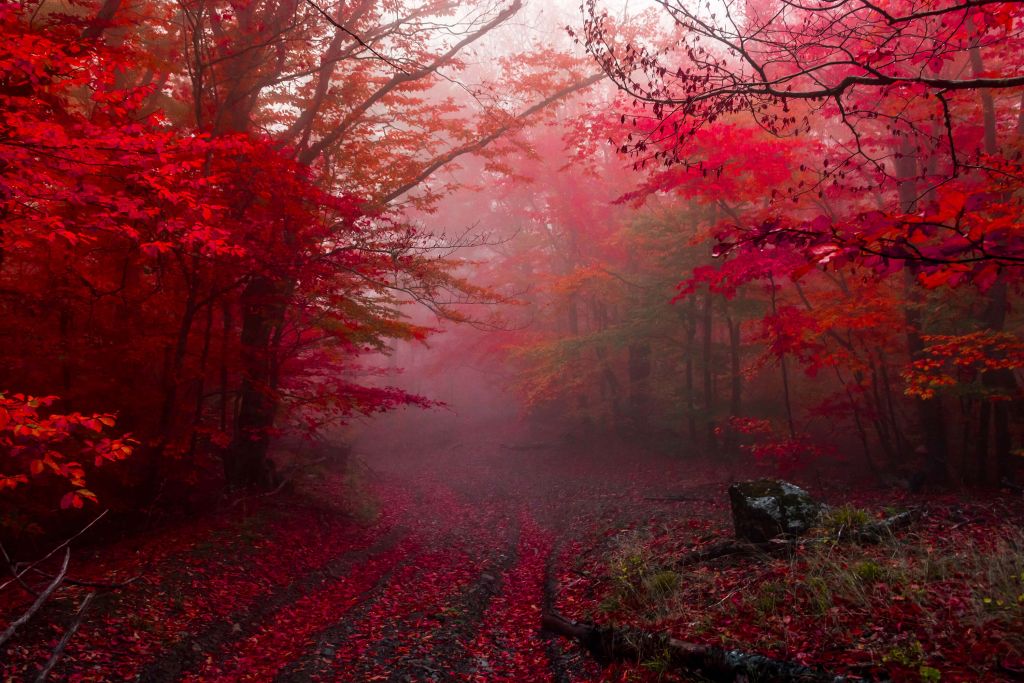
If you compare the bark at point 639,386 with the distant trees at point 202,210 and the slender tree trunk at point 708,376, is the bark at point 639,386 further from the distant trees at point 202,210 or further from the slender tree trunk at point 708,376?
the distant trees at point 202,210

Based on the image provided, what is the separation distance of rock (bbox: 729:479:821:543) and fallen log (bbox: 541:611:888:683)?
8.35 ft

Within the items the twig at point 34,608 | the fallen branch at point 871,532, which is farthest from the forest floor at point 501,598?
the twig at point 34,608

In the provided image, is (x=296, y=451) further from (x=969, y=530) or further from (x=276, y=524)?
(x=969, y=530)

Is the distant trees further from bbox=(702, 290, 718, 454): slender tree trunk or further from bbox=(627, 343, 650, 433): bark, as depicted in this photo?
bbox=(627, 343, 650, 433): bark

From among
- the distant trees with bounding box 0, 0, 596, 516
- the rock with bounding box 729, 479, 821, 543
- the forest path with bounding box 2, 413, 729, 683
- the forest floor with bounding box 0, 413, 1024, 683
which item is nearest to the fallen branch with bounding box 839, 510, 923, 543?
the forest floor with bounding box 0, 413, 1024, 683

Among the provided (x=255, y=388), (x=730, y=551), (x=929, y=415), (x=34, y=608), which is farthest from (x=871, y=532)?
(x=255, y=388)

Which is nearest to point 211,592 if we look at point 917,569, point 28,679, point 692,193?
point 28,679

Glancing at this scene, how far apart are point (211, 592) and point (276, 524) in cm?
296

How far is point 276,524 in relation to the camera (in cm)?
1034

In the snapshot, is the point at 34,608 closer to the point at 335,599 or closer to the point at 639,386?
the point at 335,599

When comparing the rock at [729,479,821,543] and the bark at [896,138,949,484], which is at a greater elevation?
the bark at [896,138,949,484]

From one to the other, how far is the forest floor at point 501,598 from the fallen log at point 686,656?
15cm

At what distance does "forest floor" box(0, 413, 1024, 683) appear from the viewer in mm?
4715

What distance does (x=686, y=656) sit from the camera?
5070 millimetres
